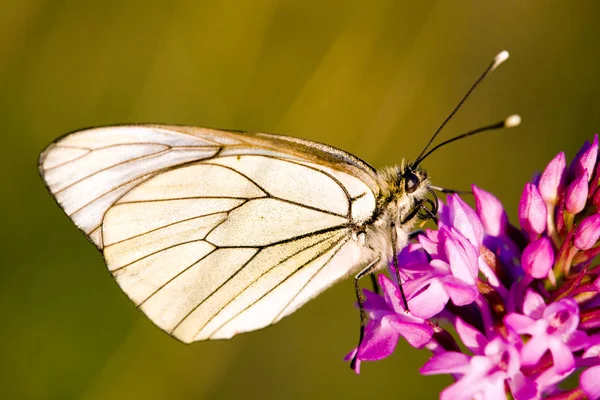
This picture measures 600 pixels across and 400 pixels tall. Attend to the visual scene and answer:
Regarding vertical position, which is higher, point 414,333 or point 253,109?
point 253,109

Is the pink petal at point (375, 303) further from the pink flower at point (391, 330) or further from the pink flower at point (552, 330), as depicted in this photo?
the pink flower at point (552, 330)

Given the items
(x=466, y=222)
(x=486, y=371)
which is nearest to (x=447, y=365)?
(x=486, y=371)

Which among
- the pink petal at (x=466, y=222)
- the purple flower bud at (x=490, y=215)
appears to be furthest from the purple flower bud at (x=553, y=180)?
the pink petal at (x=466, y=222)

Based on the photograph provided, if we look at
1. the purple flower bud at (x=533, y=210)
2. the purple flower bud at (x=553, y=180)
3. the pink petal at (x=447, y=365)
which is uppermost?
the purple flower bud at (x=553, y=180)

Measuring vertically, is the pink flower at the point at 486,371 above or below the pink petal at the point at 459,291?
below

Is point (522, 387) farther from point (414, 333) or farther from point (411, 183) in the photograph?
point (411, 183)

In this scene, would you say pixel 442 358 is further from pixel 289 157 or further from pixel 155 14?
pixel 155 14

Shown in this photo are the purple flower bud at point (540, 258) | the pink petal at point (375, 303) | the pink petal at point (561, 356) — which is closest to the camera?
the pink petal at point (561, 356)
